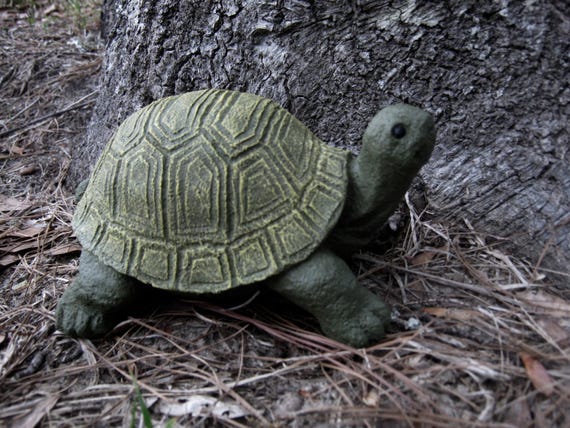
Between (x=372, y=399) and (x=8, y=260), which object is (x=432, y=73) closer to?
(x=372, y=399)

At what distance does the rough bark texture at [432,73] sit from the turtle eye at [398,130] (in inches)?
21.5

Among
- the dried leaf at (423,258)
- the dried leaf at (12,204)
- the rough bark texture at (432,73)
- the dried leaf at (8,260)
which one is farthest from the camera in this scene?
the dried leaf at (12,204)

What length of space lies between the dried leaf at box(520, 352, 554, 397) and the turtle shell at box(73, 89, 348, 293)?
0.89 meters

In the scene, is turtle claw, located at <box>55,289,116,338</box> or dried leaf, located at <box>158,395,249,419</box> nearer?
dried leaf, located at <box>158,395,249,419</box>

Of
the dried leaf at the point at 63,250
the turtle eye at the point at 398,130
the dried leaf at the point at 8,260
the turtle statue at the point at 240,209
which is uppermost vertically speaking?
the turtle eye at the point at 398,130

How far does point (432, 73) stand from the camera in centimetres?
227

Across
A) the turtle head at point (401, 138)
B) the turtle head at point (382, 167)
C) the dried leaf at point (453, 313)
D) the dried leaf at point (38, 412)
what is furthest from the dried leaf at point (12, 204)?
the dried leaf at point (453, 313)

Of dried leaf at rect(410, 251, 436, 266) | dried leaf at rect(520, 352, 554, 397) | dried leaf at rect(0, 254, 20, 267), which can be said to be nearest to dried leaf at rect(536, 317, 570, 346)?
dried leaf at rect(520, 352, 554, 397)

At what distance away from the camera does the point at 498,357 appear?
1.73m

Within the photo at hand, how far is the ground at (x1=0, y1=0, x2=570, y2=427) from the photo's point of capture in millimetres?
1629

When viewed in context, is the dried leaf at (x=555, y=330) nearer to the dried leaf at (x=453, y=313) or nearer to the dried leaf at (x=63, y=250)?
the dried leaf at (x=453, y=313)

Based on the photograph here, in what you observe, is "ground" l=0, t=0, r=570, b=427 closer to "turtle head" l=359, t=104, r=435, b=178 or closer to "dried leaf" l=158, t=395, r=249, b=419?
"dried leaf" l=158, t=395, r=249, b=419

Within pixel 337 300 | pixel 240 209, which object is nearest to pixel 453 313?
pixel 337 300

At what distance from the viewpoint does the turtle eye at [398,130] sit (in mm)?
1881
